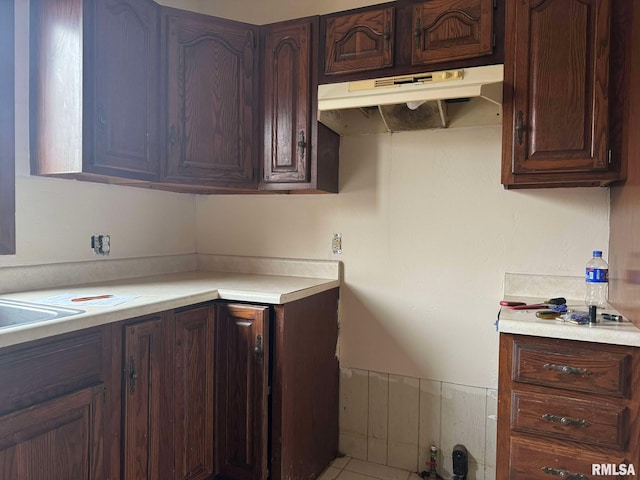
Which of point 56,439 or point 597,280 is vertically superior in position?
point 597,280

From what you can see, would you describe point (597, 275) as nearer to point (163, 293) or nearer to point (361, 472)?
point (361, 472)

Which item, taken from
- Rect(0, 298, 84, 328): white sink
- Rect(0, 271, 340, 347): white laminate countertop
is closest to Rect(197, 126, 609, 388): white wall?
Rect(0, 271, 340, 347): white laminate countertop

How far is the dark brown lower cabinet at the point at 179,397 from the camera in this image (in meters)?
1.19

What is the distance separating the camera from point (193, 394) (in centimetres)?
173

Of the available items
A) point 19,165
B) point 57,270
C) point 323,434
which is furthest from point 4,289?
point 323,434

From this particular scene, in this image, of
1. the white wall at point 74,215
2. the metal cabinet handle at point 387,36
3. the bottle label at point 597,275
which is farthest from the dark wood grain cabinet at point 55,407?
the bottle label at point 597,275

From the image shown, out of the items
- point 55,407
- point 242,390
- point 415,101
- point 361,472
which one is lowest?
point 361,472

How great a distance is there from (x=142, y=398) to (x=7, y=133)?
43.2 inches

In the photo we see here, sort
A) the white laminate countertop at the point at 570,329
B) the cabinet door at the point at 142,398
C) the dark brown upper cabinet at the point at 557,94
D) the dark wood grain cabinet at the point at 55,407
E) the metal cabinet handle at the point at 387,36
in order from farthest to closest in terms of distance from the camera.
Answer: the metal cabinet handle at the point at 387,36 < the dark brown upper cabinet at the point at 557,94 < the cabinet door at the point at 142,398 < the white laminate countertop at the point at 570,329 < the dark wood grain cabinet at the point at 55,407

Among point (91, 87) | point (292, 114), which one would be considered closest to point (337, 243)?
point (292, 114)

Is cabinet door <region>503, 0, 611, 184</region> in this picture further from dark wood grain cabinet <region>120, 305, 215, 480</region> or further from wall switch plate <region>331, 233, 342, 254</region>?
dark wood grain cabinet <region>120, 305, 215, 480</region>

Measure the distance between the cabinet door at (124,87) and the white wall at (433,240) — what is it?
0.85 m

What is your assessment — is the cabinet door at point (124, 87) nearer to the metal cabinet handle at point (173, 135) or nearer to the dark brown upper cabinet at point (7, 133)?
the metal cabinet handle at point (173, 135)

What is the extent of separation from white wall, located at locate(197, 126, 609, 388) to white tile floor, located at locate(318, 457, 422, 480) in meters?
A: 0.50
